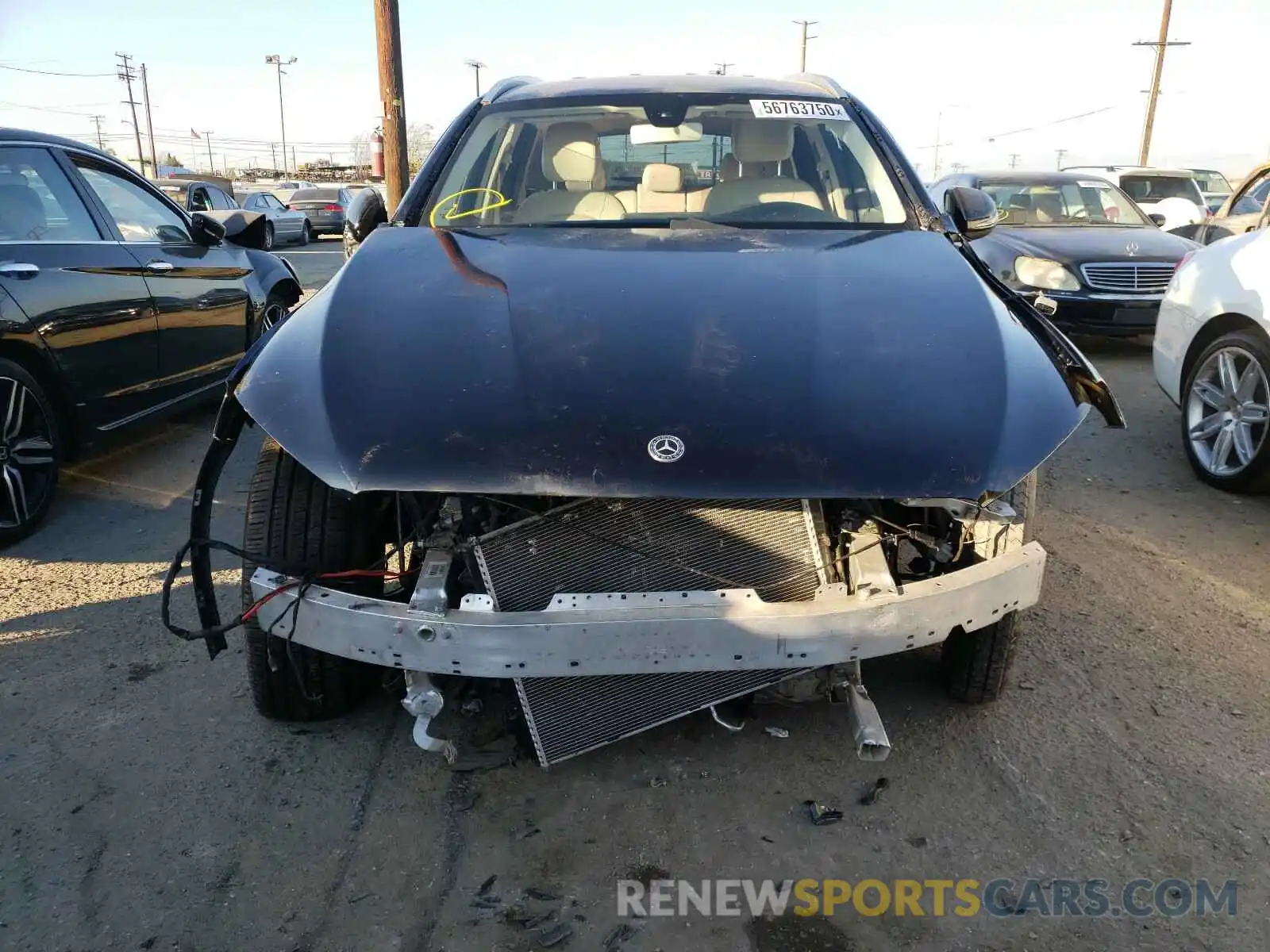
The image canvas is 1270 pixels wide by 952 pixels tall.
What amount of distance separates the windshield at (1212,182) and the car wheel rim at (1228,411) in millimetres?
16924

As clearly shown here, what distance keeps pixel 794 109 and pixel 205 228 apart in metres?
3.57

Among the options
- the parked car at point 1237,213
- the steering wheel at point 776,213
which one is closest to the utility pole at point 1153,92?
the parked car at point 1237,213

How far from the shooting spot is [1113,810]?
8.02 feet

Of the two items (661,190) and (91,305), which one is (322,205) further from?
(661,190)

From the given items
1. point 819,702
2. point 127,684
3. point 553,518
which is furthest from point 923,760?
point 127,684

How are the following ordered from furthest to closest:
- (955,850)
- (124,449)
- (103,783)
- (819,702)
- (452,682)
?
(124,449)
(819,702)
(452,682)
(103,783)
(955,850)

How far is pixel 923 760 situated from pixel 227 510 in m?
3.44

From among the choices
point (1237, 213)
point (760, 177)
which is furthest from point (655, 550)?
point (1237, 213)

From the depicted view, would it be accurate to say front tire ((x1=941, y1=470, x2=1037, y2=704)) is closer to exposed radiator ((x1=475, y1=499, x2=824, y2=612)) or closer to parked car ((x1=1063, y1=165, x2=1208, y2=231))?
exposed radiator ((x1=475, y1=499, x2=824, y2=612))

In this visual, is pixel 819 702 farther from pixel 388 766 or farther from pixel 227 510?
pixel 227 510

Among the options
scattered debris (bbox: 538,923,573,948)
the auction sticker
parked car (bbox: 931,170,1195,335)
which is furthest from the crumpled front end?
parked car (bbox: 931,170,1195,335)

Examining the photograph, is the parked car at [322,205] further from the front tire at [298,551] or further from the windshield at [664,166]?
the front tire at [298,551]

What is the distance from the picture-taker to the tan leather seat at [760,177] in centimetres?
355

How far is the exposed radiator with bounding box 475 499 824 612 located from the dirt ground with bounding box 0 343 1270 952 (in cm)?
58
